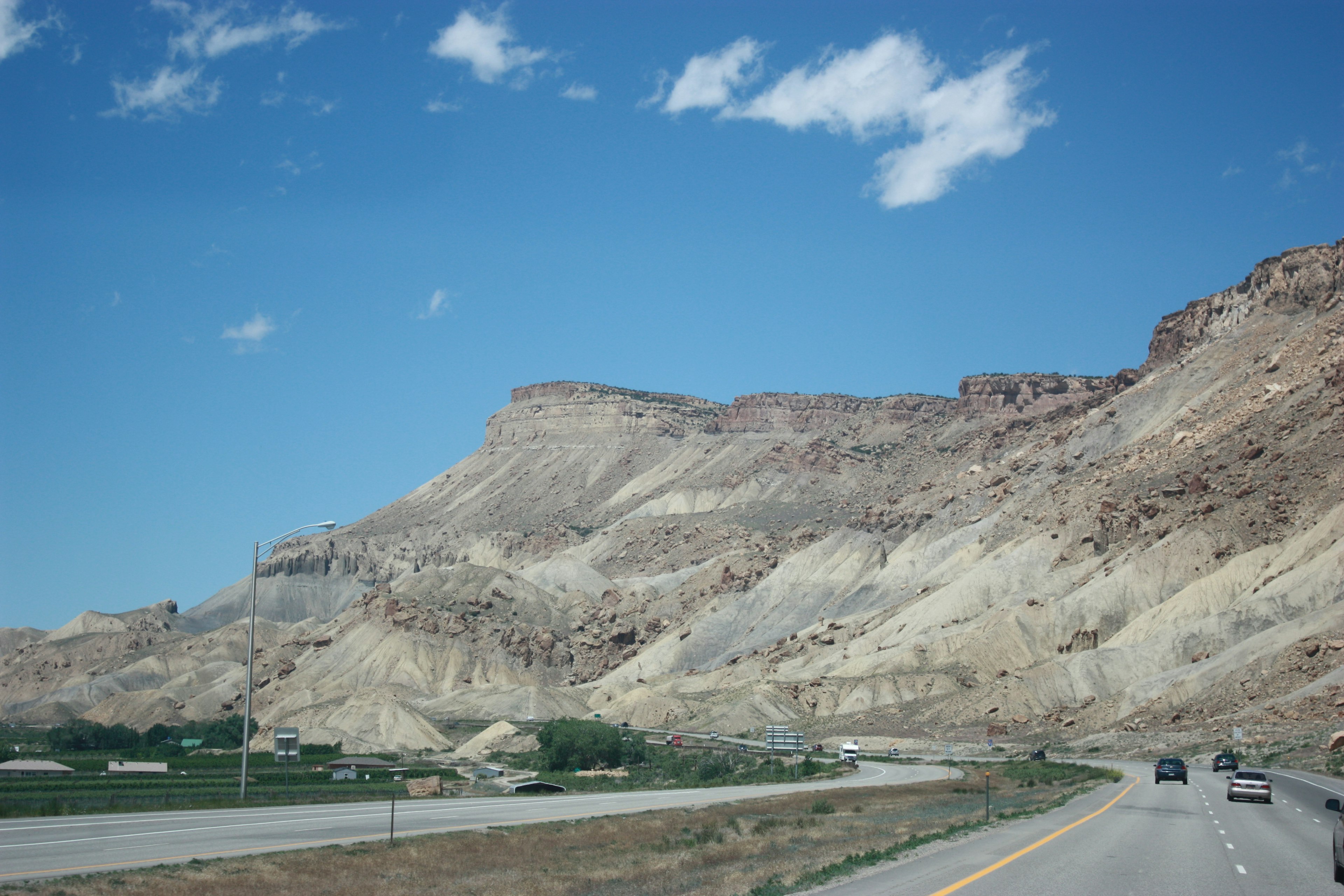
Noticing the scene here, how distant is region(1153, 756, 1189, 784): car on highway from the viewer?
144 feet

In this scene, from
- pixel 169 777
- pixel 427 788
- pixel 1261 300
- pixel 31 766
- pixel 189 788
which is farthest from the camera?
pixel 1261 300

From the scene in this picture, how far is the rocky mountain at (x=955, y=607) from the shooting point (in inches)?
3140

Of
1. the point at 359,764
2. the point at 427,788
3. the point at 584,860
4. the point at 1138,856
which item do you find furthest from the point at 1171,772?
the point at 359,764

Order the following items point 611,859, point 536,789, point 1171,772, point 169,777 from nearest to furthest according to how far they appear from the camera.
Answer: point 611,859 < point 1171,772 < point 536,789 < point 169,777

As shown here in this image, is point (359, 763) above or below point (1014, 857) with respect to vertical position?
below

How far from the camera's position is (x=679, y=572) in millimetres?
155000

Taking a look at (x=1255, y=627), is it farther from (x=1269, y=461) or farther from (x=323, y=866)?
(x=323, y=866)

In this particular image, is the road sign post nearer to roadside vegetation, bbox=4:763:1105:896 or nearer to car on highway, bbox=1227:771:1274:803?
roadside vegetation, bbox=4:763:1105:896

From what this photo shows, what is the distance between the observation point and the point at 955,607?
10156 cm

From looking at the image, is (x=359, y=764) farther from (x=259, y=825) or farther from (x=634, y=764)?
(x=259, y=825)

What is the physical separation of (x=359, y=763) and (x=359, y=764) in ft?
0.24

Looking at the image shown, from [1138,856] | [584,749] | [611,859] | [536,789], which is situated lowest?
[536,789]

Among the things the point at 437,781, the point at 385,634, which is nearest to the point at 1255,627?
the point at 437,781

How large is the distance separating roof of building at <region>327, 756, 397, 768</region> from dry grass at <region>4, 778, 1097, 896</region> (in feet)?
110
